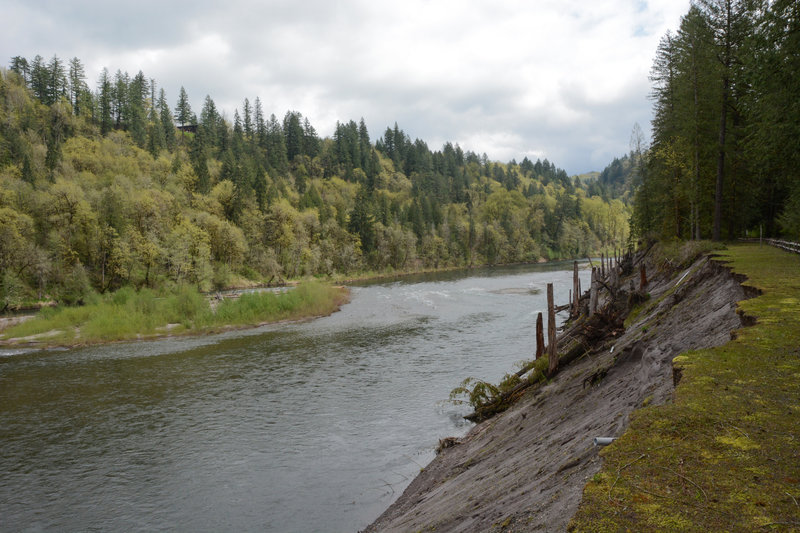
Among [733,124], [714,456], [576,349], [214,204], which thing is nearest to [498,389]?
[576,349]

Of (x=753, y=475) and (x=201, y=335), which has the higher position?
(x=753, y=475)

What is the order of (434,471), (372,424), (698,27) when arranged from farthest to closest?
(698,27) < (372,424) < (434,471)

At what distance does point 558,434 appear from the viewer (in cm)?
996

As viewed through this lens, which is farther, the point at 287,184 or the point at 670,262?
the point at 287,184

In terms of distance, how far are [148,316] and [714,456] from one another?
158ft

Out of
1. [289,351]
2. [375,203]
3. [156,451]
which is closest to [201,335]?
[289,351]

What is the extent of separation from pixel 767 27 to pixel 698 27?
13281 millimetres

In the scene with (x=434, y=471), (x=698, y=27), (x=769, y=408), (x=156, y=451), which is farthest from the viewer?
(x=698, y=27)

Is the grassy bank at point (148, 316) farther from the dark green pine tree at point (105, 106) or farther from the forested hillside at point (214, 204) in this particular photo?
the dark green pine tree at point (105, 106)

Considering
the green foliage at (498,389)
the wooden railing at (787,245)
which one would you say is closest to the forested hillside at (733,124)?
the wooden railing at (787,245)

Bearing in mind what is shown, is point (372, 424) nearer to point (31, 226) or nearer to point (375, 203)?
point (31, 226)

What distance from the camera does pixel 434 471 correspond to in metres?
13.8

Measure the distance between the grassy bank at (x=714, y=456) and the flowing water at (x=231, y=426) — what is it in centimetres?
983

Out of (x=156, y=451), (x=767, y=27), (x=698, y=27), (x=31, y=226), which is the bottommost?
(x=156, y=451)
